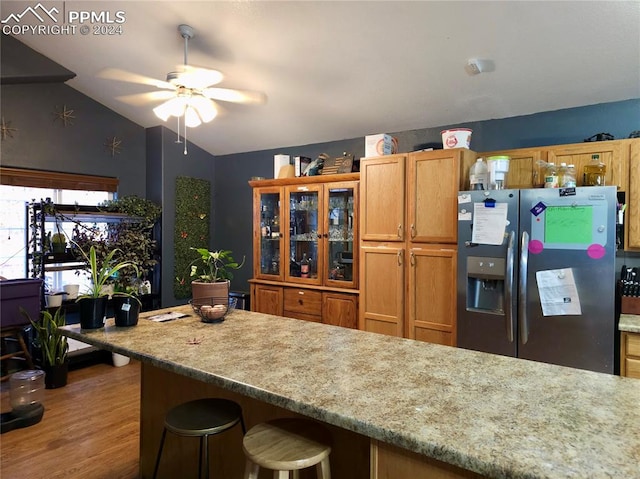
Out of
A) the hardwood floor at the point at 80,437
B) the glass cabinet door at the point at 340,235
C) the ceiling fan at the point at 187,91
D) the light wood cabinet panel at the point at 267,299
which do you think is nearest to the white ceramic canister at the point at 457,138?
the glass cabinet door at the point at 340,235

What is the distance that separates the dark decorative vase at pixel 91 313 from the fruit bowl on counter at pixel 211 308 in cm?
44

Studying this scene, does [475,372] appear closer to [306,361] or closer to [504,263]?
[306,361]

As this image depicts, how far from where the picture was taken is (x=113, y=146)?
4633mm

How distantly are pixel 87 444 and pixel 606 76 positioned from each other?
412 cm

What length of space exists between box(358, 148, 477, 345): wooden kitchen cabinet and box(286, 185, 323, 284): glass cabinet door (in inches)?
23.3

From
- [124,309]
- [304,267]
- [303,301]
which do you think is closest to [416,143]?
[304,267]

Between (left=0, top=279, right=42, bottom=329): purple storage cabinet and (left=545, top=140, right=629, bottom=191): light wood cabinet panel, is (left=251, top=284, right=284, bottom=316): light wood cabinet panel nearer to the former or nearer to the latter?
(left=0, top=279, right=42, bottom=329): purple storage cabinet

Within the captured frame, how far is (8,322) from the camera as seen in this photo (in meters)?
3.48

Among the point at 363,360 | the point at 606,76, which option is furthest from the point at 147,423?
the point at 606,76

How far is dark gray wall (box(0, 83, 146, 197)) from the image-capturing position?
153 inches

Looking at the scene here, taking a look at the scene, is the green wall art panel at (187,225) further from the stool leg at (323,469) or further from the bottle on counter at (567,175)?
the stool leg at (323,469)

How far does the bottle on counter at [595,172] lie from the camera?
2.65m

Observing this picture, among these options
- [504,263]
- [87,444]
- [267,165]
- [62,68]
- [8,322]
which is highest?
[62,68]

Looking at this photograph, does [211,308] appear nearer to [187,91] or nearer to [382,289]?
[187,91]
